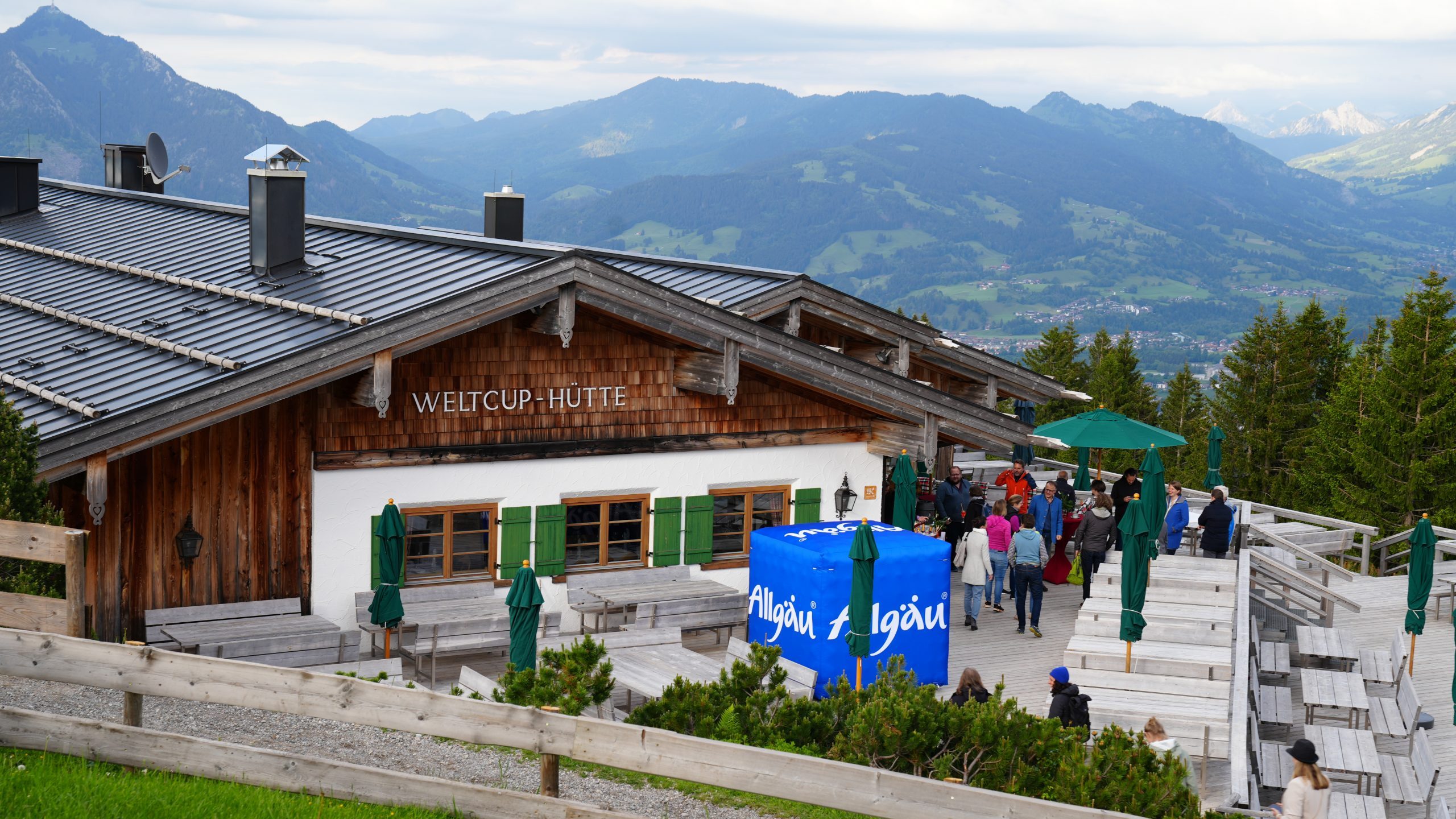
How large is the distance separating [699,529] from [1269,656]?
24.5 feet

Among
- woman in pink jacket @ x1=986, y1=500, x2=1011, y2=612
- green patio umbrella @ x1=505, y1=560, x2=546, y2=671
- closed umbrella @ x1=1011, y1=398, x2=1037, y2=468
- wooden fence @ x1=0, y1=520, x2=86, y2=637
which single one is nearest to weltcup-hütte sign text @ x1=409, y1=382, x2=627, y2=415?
green patio umbrella @ x1=505, y1=560, x2=546, y2=671

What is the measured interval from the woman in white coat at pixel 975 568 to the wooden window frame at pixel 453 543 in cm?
543

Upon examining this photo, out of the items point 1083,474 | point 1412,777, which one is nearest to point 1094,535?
point 1412,777

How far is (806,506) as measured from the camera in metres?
17.4

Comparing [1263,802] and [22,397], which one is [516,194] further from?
[1263,802]

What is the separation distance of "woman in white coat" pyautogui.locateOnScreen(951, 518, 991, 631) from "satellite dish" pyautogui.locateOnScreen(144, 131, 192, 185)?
19362 millimetres

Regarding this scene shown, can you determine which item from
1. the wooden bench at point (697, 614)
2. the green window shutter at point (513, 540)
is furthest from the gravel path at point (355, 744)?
the green window shutter at point (513, 540)

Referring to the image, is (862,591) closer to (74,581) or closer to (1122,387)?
(74,581)

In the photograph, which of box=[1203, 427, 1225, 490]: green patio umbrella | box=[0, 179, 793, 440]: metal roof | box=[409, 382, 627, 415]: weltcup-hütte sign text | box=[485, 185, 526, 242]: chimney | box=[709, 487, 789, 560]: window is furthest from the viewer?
box=[485, 185, 526, 242]: chimney

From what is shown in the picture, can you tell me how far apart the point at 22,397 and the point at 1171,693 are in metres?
11.4

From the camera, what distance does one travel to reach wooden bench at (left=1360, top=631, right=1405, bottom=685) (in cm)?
1659

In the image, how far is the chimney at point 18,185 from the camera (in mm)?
24188

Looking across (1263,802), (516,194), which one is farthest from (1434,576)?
(516,194)

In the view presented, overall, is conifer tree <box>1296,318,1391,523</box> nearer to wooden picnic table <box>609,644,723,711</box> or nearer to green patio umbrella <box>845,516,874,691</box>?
green patio umbrella <box>845,516,874,691</box>
